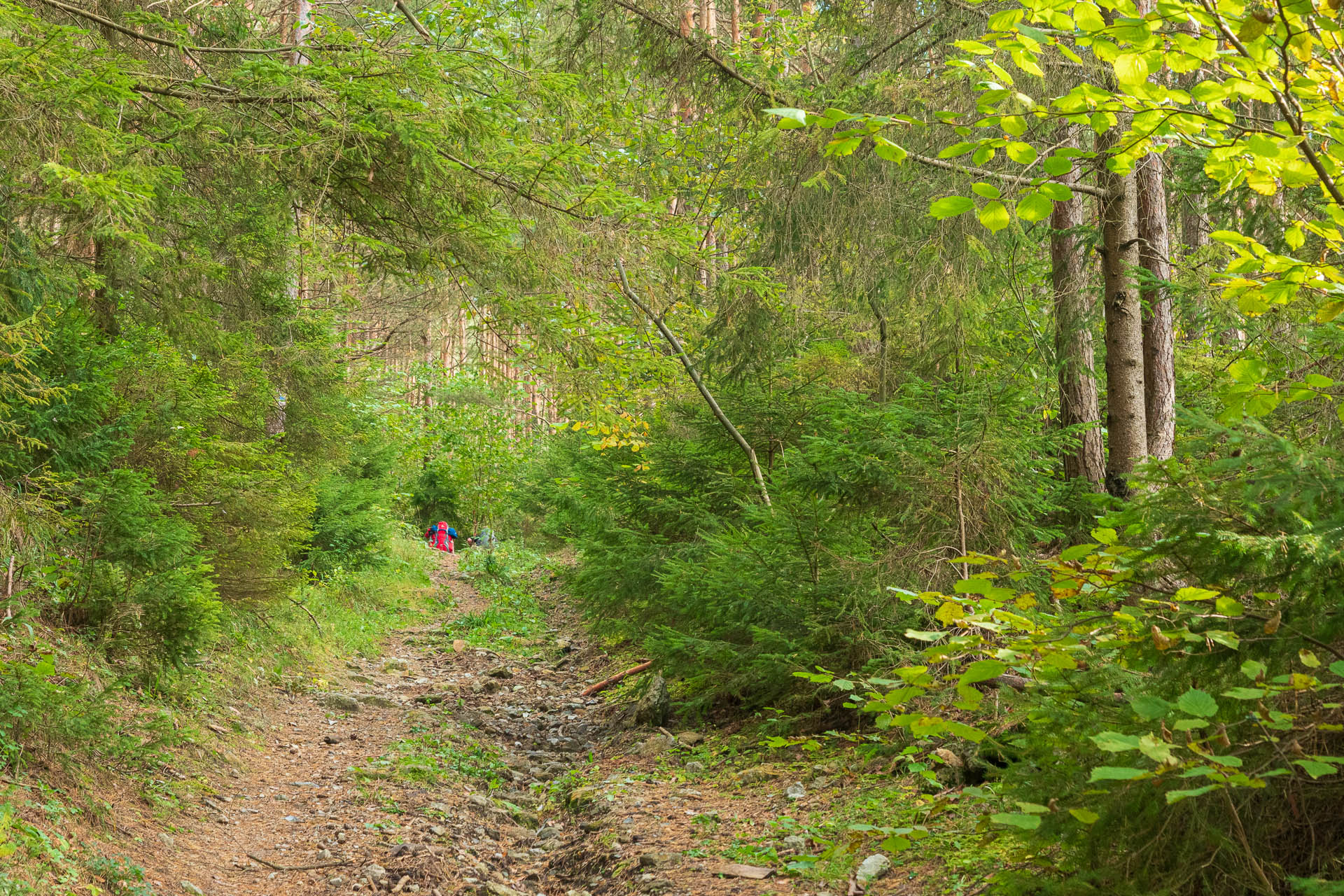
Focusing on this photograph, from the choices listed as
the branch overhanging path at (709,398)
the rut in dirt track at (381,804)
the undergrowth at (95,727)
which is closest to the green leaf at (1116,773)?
the rut in dirt track at (381,804)

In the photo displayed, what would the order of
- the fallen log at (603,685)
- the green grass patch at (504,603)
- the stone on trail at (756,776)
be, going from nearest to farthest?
the stone on trail at (756,776)
the fallen log at (603,685)
the green grass patch at (504,603)

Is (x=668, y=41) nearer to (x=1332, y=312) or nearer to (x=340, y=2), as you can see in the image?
(x=340, y=2)

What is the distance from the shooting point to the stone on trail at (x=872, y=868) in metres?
4.14

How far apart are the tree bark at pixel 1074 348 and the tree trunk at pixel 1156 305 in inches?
17.8

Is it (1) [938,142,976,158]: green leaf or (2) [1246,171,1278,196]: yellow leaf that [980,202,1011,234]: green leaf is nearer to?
(1) [938,142,976,158]: green leaf

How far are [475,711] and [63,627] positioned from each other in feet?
12.9

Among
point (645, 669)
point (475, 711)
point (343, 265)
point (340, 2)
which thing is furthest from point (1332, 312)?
point (340, 2)

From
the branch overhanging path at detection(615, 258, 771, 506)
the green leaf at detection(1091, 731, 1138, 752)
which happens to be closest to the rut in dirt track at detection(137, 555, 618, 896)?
the branch overhanging path at detection(615, 258, 771, 506)

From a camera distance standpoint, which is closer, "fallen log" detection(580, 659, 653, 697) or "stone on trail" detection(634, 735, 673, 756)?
"stone on trail" detection(634, 735, 673, 756)

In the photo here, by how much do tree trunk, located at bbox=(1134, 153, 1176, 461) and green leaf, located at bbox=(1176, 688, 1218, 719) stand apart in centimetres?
533

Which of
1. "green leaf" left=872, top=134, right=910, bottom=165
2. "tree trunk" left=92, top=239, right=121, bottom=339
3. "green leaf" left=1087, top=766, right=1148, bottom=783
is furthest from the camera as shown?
"tree trunk" left=92, top=239, right=121, bottom=339

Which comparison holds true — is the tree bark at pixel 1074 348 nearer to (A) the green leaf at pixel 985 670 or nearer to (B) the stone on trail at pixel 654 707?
(B) the stone on trail at pixel 654 707

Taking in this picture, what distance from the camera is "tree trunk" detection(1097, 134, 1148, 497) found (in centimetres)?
676

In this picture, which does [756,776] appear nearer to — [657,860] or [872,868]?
[657,860]
